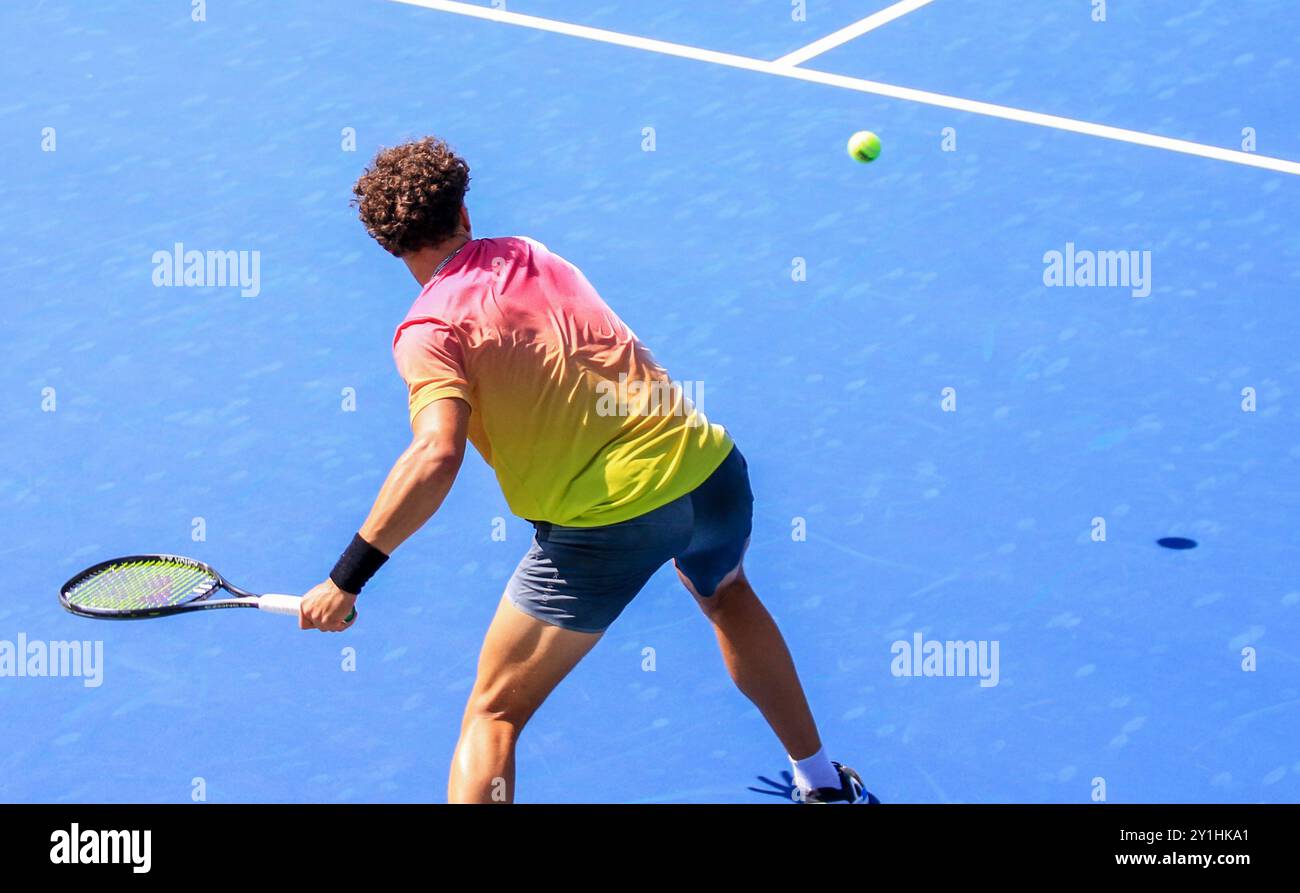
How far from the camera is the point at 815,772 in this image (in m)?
5.17

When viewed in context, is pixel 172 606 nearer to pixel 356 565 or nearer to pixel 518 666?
pixel 356 565

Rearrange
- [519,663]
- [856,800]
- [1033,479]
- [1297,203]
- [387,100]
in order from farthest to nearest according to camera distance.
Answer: [387,100] < [1297,203] < [1033,479] < [856,800] < [519,663]

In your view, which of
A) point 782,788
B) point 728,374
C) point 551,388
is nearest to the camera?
point 551,388

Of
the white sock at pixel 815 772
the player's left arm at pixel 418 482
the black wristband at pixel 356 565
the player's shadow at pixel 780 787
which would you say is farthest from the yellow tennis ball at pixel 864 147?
the black wristband at pixel 356 565

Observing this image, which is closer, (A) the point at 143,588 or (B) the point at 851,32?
(A) the point at 143,588

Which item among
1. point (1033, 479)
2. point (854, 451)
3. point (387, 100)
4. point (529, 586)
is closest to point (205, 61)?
point (387, 100)

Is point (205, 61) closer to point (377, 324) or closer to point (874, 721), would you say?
point (377, 324)

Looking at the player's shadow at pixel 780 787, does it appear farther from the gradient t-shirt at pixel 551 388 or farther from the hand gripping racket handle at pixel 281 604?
the hand gripping racket handle at pixel 281 604

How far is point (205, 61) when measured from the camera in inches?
390

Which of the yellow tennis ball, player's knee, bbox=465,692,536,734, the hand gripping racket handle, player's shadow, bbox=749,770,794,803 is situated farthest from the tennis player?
the yellow tennis ball

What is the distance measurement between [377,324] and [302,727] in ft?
8.81

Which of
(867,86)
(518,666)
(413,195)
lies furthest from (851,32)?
(518,666)

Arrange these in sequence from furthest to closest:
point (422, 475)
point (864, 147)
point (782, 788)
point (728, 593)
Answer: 1. point (864, 147)
2. point (782, 788)
3. point (728, 593)
4. point (422, 475)

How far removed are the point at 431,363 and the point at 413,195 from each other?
0.55 metres
